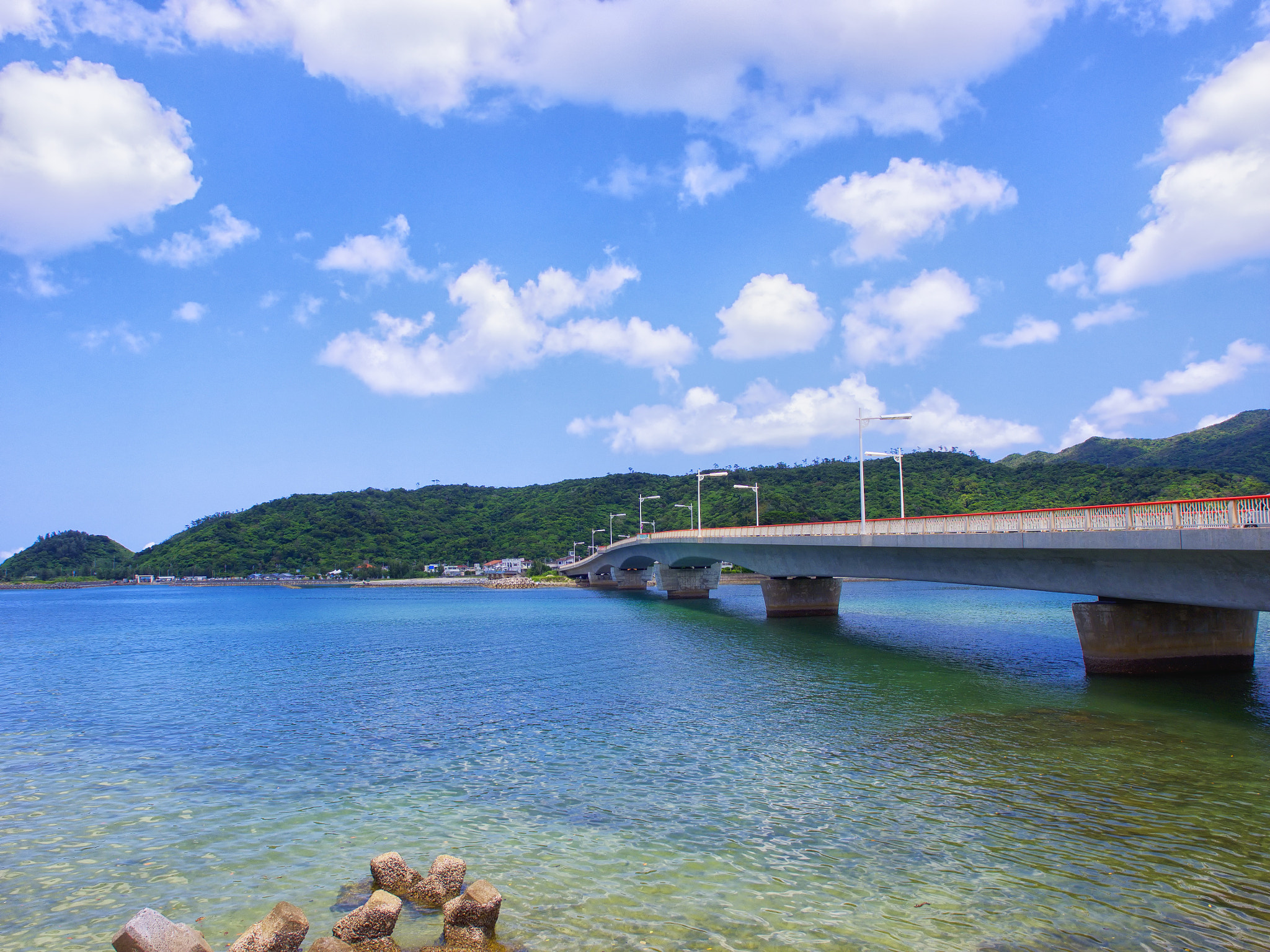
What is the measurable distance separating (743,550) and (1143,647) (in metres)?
33.0

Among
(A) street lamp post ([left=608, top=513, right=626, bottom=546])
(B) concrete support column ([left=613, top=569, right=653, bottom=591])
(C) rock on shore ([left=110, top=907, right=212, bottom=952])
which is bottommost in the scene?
(B) concrete support column ([left=613, top=569, right=653, bottom=591])

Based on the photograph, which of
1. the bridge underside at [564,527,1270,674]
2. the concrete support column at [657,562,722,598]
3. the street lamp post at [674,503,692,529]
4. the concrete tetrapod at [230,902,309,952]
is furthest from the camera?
the concrete support column at [657,562,722,598]

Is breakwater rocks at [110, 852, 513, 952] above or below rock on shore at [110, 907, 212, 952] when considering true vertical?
below

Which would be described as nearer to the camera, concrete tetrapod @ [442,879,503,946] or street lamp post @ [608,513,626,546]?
concrete tetrapod @ [442,879,503,946]

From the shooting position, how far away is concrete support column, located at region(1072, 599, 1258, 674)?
28.5 m

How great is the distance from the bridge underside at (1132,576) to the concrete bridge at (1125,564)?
1.5 inches

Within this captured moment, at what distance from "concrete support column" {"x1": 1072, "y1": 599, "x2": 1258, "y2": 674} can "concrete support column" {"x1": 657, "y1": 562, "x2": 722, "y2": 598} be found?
2466 inches

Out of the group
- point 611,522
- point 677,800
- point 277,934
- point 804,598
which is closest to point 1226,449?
point 611,522

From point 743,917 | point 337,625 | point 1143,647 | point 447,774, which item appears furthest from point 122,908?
point 337,625

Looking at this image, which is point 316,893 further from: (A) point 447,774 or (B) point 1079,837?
(B) point 1079,837

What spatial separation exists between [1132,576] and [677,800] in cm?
1956

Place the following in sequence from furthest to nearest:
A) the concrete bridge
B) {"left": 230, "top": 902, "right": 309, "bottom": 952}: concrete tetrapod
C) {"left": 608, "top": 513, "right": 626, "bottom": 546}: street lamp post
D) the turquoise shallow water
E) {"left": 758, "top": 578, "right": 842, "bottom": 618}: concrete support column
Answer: {"left": 608, "top": 513, "right": 626, "bottom": 546}: street lamp post → {"left": 758, "top": 578, "right": 842, "bottom": 618}: concrete support column → the concrete bridge → the turquoise shallow water → {"left": 230, "top": 902, "right": 309, "bottom": 952}: concrete tetrapod

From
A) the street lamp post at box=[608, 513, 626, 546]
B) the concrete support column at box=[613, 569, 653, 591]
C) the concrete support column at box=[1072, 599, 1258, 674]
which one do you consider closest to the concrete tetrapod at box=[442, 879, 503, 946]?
the concrete support column at box=[1072, 599, 1258, 674]

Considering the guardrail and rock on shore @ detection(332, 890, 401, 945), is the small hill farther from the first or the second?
rock on shore @ detection(332, 890, 401, 945)
